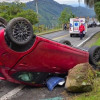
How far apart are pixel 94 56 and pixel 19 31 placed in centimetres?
268

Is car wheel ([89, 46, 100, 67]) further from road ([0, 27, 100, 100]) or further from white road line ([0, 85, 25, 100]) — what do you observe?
white road line ([0, 85, 25, 100])

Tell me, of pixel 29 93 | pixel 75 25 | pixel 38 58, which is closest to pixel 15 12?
pixel 75 25

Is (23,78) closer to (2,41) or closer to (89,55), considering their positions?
(2,41)

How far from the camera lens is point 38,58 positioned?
478cm

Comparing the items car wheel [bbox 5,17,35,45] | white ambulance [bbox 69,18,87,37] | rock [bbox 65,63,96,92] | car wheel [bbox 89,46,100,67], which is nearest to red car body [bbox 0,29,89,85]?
car wheel [bbox 5,17,35,45]

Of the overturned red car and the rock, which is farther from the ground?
the overturned red car

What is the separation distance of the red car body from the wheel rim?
0.76ft

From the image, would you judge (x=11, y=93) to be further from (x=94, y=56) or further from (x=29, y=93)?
(x=94, y=56)

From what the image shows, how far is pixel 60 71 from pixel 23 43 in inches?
51.0

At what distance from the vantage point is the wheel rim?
14.6 feet

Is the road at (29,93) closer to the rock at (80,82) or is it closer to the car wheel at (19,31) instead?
the rock at (80,82)

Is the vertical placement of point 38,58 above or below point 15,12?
below

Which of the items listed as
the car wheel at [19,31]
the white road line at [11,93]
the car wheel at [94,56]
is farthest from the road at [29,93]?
the car wheel at [94,56]

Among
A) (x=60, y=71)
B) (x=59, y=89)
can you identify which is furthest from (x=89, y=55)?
(x=59, y=89)
